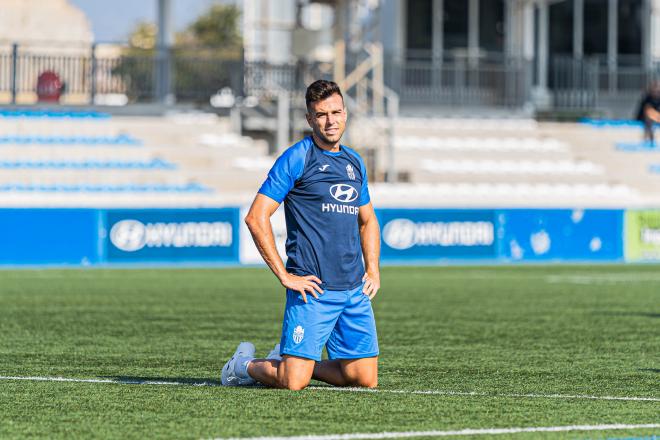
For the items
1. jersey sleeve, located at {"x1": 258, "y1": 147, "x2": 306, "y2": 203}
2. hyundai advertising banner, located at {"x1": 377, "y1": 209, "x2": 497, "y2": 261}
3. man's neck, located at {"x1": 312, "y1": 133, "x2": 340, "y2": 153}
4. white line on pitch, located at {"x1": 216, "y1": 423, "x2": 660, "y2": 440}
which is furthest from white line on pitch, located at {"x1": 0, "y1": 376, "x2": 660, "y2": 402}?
hyundai advertising banner, located at {"x1": 377, "y1": 209, "x2": 497, "y2": 261}

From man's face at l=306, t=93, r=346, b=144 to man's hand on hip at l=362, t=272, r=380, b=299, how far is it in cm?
83

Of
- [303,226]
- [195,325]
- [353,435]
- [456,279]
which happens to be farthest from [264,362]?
[456,279]

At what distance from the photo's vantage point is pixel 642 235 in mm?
26297

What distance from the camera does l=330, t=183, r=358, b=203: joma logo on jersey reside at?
7.71 metres

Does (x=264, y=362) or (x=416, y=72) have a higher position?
(x=416, y=72)

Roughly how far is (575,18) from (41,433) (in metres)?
34.1

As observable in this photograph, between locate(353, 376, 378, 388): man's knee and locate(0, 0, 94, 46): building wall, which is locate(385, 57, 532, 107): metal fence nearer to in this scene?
locate(353, 376, 378, 388): man's knee

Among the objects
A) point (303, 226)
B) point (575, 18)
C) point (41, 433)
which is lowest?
point (41, 433)

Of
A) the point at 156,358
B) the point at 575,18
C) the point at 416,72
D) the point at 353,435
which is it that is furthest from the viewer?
the point at 575,18

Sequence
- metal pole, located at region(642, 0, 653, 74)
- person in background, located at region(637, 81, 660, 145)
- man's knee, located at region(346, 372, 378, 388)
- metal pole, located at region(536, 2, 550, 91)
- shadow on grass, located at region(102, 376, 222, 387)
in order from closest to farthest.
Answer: man's knee, located at region(346, 372, 378, 388) → shadow on grass, located at region(102, 376, 222, 387) → person in background, located at region(637, 81, 660, 145) → metal pole, located at region(536, 2, 550, 91) → metal pole, located at region(642, 0, 653, 74)

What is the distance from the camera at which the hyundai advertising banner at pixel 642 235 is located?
2614 centimetres

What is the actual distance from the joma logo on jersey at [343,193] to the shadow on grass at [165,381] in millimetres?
1412

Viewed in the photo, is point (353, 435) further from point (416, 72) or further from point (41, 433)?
point (416, 72)

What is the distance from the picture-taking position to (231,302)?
15.6 metres
